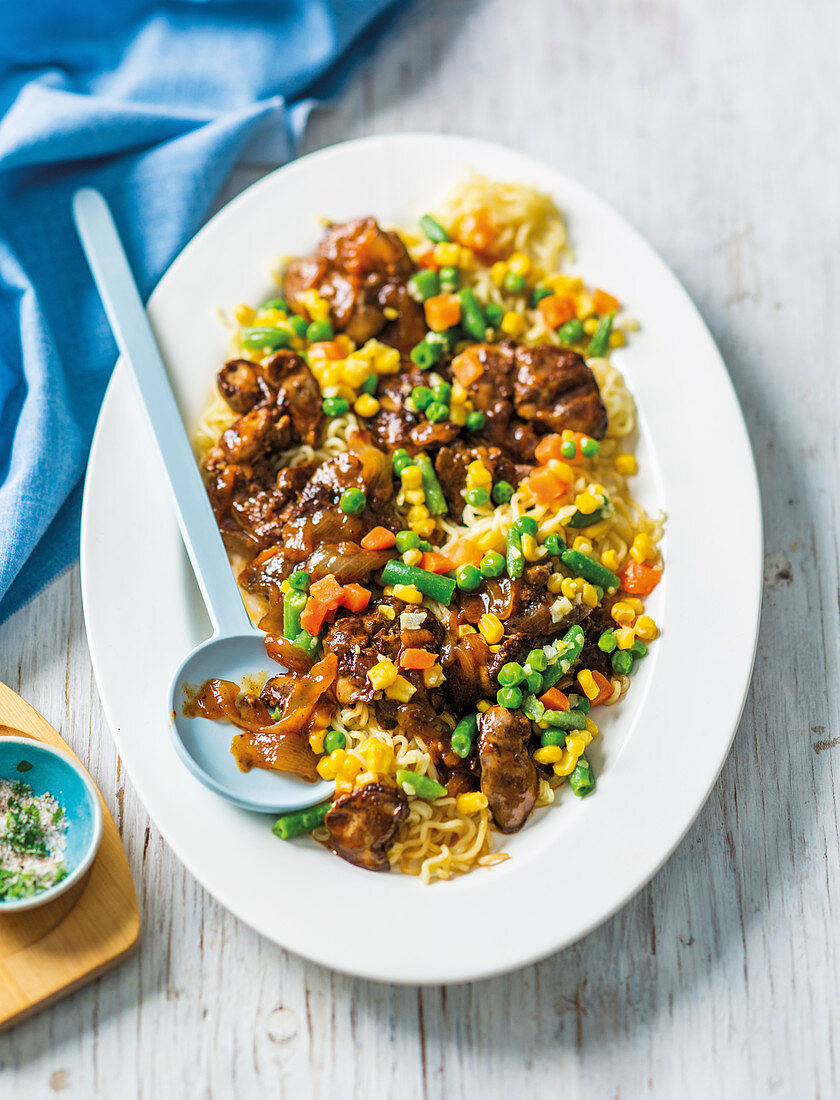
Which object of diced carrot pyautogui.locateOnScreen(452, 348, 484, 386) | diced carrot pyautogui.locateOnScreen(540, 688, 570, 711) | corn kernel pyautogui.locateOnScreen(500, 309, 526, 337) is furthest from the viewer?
corn kernel pyautogui.locateOnScreen(500, 309, 526, 337)

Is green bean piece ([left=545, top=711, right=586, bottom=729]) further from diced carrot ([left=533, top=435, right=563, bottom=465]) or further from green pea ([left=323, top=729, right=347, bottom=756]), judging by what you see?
diced carrot ([left=533, top=435, right=563, bottom=465])

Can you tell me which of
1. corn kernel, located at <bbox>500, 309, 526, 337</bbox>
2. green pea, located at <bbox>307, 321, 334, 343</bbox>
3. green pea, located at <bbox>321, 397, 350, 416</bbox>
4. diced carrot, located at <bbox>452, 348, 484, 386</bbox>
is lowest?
green pea, located at <bbox>321, 397, 350, 416</bbox>

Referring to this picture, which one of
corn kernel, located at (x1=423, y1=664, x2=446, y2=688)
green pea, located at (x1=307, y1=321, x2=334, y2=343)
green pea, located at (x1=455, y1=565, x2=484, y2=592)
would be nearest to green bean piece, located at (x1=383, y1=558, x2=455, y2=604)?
green pea, located at (x1=455, y1=565, x2=484, y2=592)

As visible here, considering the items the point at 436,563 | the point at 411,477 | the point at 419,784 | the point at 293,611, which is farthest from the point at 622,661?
the point at 293,611

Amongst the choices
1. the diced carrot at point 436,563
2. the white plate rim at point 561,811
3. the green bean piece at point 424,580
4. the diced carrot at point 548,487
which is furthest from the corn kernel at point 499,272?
the green bean piece at point 424,580

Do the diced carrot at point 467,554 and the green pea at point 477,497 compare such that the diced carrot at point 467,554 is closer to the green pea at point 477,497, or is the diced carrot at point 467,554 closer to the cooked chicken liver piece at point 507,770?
the green pea at point 477,497

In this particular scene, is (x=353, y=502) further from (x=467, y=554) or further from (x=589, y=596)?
(x=589, y=596)

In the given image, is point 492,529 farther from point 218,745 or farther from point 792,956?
point 792,956
